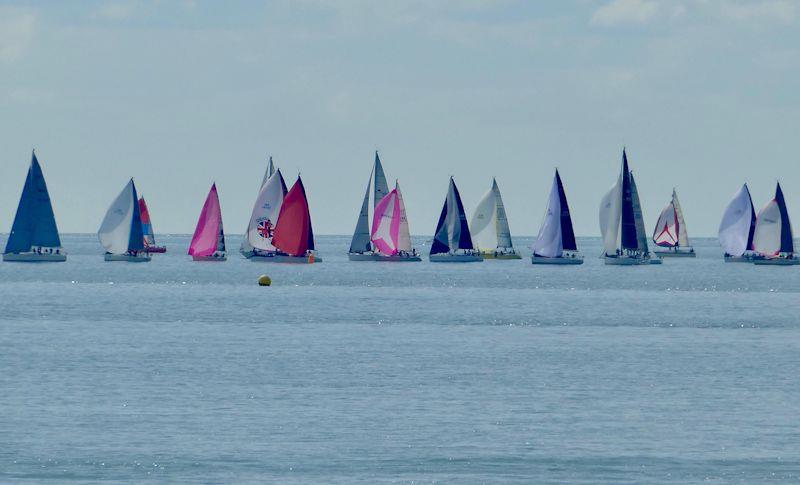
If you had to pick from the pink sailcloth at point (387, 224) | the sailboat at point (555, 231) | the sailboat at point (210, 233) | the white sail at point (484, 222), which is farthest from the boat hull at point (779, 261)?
the sailboat at point (210, 233)

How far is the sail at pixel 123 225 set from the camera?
512ft

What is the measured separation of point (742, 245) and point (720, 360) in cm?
11971

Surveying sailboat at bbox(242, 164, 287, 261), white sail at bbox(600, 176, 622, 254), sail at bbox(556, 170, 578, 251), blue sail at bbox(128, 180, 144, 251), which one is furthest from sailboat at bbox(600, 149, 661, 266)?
blue sail at bbox(128, 180, 144, 251)

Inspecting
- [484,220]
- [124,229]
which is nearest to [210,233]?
[124,229]

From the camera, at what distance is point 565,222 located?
532 ft

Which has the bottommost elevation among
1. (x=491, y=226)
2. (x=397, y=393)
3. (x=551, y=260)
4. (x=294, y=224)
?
(x=397, y=393)

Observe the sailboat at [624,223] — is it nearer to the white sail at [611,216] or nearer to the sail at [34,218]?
the white sail at [611,216]

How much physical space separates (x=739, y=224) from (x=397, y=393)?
436ft

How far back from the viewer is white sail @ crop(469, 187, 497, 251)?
177625 millimetres

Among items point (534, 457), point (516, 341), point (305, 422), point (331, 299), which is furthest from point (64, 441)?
point (331, 299)

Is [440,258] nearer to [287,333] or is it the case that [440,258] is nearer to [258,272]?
[258,272]

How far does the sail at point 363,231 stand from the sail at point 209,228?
44.7ft

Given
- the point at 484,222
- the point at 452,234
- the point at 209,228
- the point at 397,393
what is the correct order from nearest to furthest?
the point at 397,393 → the point at 209,228 → the point at 452,234 → the point at 484,222

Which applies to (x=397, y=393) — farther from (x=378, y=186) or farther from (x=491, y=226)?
(x=491, y=226)
